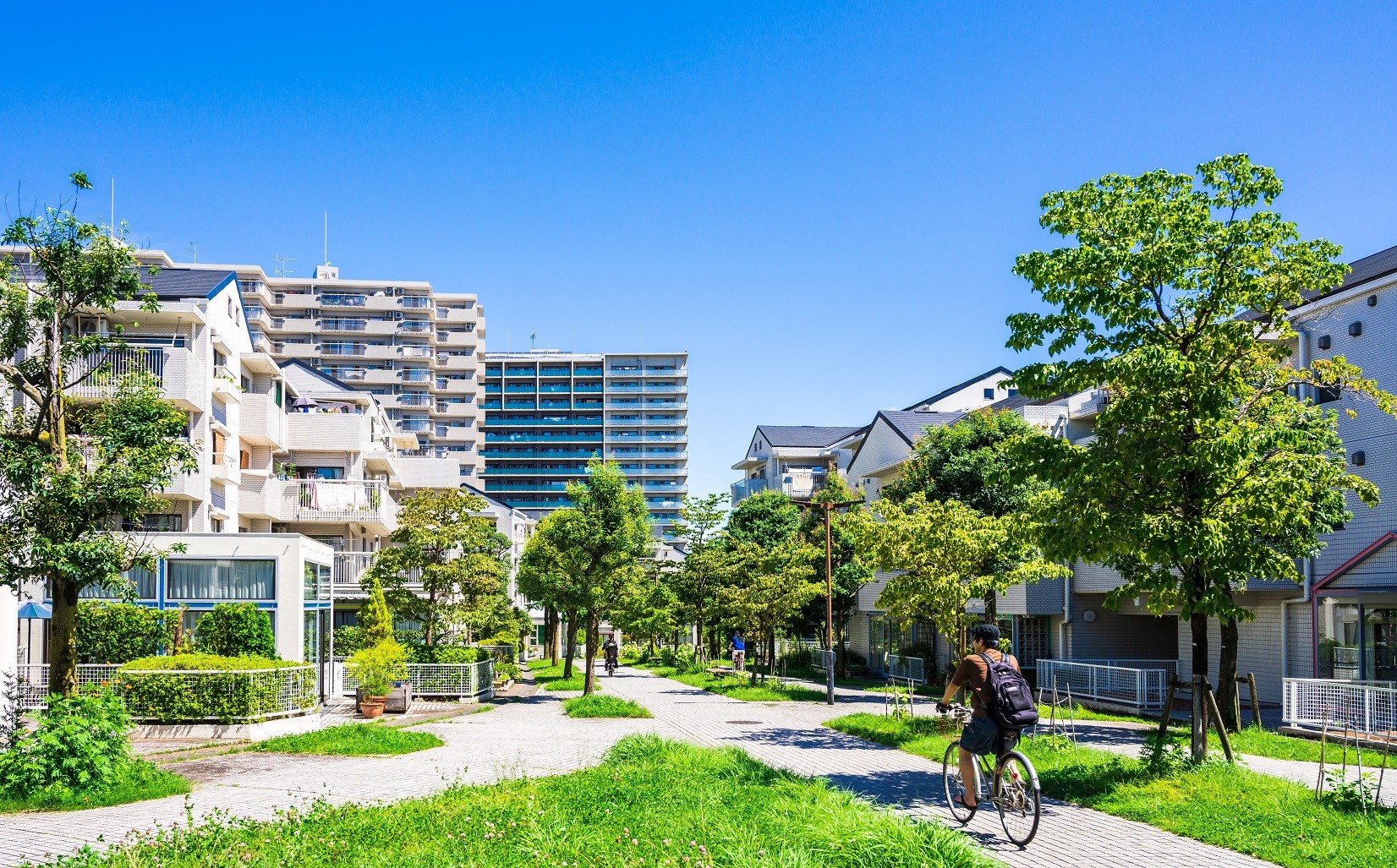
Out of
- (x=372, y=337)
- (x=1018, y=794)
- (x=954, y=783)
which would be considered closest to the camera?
(x=1018, y=794)

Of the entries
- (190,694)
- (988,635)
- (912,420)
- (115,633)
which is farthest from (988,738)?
(912,420)

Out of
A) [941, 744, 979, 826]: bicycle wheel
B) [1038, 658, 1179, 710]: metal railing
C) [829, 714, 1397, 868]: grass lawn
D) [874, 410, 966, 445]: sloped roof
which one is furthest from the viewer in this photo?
[874, 410, 966, 445]: sloped roof

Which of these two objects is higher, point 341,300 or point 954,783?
point 341,300

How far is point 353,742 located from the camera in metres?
19.3

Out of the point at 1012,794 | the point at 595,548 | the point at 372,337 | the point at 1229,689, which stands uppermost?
the point at 372,337

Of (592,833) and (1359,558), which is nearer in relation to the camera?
(592,833)

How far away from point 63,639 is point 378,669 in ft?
43.6

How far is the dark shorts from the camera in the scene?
10.5 metres

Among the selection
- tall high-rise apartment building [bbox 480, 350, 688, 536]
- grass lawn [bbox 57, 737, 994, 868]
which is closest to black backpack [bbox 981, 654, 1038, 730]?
grass lawn [bbox 57, 737, 994, 868]

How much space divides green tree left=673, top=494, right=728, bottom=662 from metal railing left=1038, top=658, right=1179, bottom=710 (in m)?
19.5

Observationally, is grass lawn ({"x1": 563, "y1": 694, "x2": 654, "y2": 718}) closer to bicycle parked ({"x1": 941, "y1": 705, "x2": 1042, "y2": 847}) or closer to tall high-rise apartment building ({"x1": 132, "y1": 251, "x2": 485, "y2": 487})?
bicycle parked ({"x1": 941, "y1": 705, "x2": 1042, "y2": 847})

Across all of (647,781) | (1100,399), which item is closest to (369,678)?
(647,781)

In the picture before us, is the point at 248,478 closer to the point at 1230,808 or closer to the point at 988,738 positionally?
the point at 988,738

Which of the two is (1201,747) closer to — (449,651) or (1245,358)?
(1245,358)
